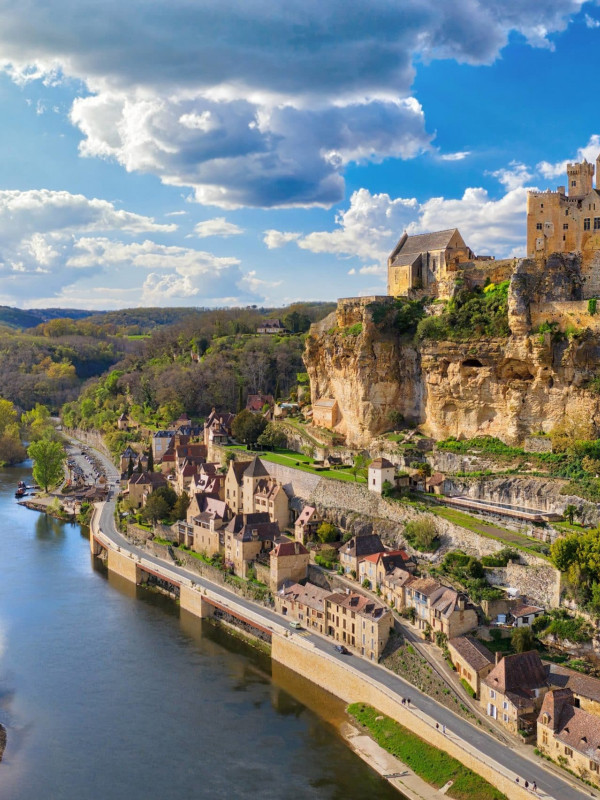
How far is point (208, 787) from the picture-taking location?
18969mm

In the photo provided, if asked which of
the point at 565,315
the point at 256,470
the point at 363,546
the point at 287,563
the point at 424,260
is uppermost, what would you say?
the point at 424,260

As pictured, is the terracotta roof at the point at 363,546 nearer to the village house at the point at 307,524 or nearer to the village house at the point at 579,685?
the village house at the point at 307,524

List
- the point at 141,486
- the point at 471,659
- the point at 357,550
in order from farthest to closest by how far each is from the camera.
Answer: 1. the point at 141,486
2. the point at 357,550
3. the point at 471,659

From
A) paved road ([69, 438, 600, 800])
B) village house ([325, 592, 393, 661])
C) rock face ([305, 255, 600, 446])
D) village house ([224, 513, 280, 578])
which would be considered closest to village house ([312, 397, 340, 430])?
rock face ([305, 255, 600, 446])

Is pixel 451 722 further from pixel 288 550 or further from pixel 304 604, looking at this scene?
pixel 288 550

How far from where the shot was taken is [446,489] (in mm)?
30844

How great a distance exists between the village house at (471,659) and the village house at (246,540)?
1059 centimetres

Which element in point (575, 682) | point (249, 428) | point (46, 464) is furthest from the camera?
point (46, 464)

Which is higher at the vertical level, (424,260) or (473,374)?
(424,260)

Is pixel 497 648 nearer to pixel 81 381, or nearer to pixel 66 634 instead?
pixel 66 634

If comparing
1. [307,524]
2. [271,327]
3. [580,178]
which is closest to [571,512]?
[307,524]

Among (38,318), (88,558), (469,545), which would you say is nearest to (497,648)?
(469,545)

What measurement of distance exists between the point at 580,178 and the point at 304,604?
2065cm

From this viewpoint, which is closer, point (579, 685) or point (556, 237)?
point (579, 685)
